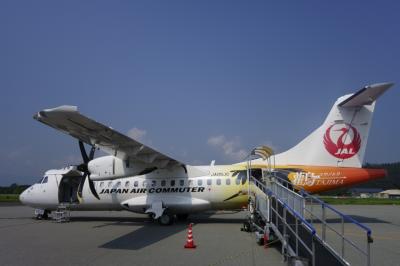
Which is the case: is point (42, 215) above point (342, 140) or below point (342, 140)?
below

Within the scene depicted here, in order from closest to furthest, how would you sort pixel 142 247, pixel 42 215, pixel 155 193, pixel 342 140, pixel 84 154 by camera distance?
pixel 142 247
pixel 342 140
pixel 84 154
pixel 155 193
pixel 42 215

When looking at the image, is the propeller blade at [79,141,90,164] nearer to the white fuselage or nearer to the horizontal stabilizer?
the white fuselage

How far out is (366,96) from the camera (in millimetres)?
14961

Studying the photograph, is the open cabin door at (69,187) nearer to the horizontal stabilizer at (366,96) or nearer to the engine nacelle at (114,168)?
the engine nacelle at (114,168)

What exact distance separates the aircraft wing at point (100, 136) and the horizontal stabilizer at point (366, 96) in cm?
815

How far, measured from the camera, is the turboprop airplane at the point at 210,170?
15.4 metres

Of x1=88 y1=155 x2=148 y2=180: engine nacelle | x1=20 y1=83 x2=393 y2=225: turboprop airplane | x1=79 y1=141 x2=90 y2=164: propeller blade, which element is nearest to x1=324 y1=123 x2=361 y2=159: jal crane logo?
x1=20 y1=83 x2=393 y2=225: turboprop airplane

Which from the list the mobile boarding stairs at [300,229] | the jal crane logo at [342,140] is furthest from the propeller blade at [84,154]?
the jal crane logo at [342,140]

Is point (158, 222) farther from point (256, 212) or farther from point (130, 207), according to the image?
point (256, 212)

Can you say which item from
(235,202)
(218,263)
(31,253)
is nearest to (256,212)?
(235,202)

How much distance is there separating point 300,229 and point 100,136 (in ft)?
27.8

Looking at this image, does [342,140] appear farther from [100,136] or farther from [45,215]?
[45,215]

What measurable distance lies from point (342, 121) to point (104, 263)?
39.1 ft

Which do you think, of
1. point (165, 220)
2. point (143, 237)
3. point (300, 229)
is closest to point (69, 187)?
point (165, 220)
